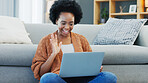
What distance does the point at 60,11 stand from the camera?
171cm

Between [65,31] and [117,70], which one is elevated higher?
[65,31]

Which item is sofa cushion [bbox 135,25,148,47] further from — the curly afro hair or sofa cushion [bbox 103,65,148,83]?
the curly afro hair

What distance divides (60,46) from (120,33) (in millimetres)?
1249

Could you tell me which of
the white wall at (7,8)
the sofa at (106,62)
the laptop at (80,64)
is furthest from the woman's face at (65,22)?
the white wall at (7,8)

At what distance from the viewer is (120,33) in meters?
2.68

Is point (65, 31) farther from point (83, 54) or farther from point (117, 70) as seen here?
point (117, 70)

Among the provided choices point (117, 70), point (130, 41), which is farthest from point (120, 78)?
point (130, 41)

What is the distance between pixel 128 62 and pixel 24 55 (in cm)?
88

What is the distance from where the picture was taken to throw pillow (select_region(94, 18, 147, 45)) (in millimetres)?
2609

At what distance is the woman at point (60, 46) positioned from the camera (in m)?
1.58

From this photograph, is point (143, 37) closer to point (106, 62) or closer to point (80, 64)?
point (106, 62)

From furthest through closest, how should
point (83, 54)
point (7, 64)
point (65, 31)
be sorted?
1. point (7, 64)
2. point (65, 31)
3. point (83, 54)

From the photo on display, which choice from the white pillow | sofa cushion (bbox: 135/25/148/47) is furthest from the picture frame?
the white pillow

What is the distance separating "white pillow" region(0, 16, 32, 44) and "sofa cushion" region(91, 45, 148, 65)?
0.79 meters
